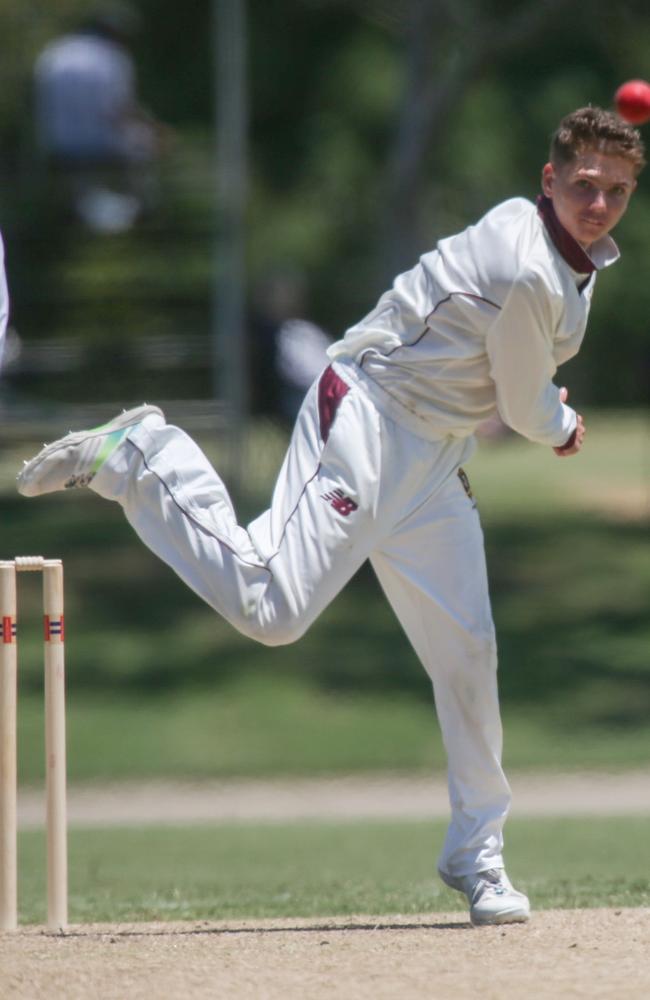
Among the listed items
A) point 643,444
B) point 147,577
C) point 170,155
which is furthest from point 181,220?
point 643,444

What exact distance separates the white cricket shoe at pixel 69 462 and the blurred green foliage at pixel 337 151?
919 centimetres

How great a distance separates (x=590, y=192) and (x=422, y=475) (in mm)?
940

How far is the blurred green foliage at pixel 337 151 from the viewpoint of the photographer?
574 inches

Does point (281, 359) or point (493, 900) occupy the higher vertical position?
point (281, 359)

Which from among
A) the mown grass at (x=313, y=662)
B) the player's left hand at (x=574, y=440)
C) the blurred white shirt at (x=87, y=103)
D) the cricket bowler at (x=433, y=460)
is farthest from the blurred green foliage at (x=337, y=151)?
the cricket bowler at (x=433, y=460)

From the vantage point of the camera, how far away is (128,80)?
15.7m

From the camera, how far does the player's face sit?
506 centimetres

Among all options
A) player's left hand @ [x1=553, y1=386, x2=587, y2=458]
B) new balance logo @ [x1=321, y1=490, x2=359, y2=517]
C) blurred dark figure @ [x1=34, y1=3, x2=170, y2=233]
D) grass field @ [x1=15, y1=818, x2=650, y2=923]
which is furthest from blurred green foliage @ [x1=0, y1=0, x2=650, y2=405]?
new balance logo @ [x1=321, y1=490, x2=359, y2=517]

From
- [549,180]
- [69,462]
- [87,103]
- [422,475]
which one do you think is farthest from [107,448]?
[87,103]

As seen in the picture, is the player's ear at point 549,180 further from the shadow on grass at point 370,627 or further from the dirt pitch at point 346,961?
the shadow on grass at point 370,627

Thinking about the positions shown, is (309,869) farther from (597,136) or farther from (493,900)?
(597,136)

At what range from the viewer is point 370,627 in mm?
13523

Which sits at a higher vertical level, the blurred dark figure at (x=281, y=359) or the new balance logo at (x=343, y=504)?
the blurred dark figure at (x=281, y=359)

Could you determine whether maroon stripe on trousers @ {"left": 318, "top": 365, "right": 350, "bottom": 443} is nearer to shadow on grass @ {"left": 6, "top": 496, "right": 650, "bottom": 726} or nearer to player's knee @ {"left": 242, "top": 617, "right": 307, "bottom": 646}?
player's knee @ {"left": 242, "top": 617, "right": 307, "bottom": 646}
